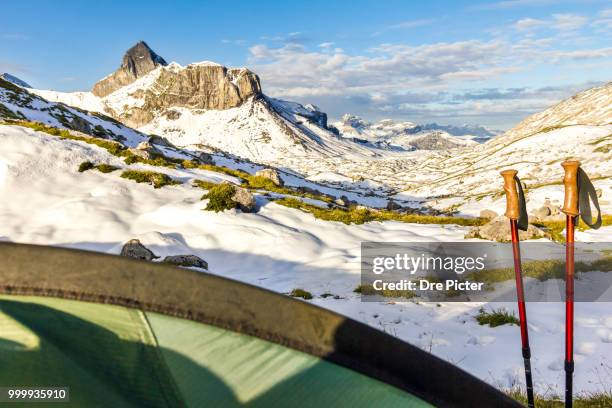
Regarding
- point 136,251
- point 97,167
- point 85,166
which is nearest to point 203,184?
point 97,167

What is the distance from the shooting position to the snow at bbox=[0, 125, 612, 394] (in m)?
7.28

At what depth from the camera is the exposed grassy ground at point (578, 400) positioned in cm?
479

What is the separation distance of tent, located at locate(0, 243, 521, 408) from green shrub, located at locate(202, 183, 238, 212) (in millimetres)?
16579

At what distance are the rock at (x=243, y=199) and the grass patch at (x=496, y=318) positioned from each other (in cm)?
1282

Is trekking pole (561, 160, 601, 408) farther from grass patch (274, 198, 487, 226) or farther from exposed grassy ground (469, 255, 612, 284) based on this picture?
grass patch (274, 198, 487, 226)

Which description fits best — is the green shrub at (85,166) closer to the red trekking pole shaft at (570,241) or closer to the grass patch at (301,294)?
the grass patch at (301,294)

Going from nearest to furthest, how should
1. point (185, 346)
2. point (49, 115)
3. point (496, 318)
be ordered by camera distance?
point (185, 346)
point (496, 318)
point (49, 115)

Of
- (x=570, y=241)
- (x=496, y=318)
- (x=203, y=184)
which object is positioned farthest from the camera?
(x=203, y=184)

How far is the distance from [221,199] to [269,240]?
12.5 ft

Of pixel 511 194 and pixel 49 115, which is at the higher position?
pixel 49 115

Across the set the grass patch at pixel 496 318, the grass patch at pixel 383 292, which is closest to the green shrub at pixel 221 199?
the grass patch at pixel 383 292

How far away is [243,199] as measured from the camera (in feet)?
63.7

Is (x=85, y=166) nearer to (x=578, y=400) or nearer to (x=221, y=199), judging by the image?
(x=221, y=199)

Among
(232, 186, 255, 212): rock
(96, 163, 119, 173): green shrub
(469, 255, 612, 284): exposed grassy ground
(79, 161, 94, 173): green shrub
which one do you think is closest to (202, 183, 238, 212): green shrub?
(232, 186, 255, 212): rock
